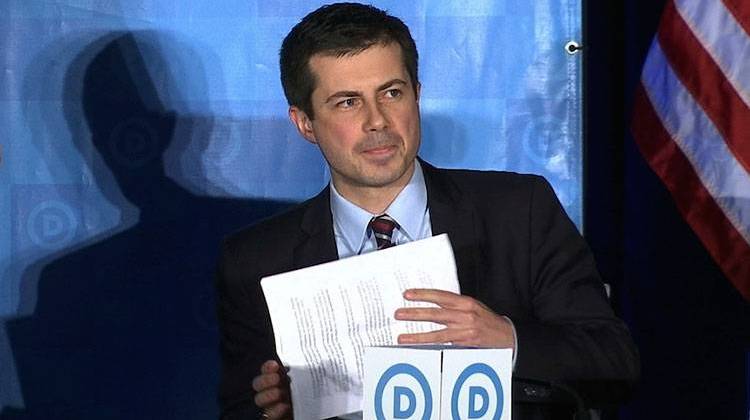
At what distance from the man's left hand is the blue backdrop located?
4.42 ft

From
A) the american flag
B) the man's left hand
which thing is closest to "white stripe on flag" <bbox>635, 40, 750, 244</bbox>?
the american flag

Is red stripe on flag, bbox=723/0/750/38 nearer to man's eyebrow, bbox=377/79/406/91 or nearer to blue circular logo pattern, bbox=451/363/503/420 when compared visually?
man's eyebrow, bbox=377/79/406/91

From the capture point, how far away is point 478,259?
7.90ft

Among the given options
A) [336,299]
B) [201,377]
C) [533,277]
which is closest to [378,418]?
[336,299]

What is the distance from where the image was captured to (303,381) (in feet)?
6.59

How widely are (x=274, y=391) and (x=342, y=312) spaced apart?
21cm

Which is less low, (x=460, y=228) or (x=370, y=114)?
(x=370, y=114)

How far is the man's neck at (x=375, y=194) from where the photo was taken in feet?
8.02

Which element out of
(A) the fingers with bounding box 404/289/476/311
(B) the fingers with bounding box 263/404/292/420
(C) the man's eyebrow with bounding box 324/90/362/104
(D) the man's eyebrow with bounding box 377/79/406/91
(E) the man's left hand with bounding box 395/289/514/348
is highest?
(D) the man's eyebrow with bounding box 377/79/406/91

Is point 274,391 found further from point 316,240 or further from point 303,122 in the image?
point 303,122

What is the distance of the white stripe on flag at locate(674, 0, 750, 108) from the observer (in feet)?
10.2

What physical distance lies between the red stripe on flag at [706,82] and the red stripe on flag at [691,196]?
114 mm

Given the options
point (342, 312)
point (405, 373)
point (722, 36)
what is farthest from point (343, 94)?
point (722, 36)

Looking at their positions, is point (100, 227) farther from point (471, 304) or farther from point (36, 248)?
point (471, 304)
